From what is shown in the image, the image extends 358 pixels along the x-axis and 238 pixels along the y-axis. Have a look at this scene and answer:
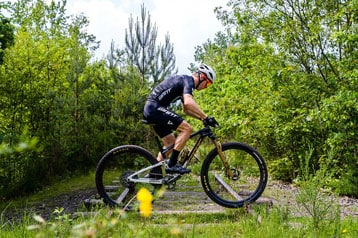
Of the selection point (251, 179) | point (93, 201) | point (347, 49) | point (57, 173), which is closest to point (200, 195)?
point (93, 201)

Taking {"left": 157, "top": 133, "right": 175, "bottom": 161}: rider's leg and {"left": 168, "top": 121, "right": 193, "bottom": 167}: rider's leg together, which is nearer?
{"left": 168, "top": 121, "right": 193, "bottom": 167}: rider's leg

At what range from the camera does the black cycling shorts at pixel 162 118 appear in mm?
6109

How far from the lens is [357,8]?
8.36 meters

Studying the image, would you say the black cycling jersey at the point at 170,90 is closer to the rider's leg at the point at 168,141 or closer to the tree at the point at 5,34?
the rider's leg at the point at 168,141

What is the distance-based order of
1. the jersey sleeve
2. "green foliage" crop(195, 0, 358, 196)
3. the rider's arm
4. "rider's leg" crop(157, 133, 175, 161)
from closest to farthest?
the rider's arm < the jersey sleeve < "rider's leg" crop(157, 133, 175, 161) < "green foliage" crop(195, 0, 358, 196)

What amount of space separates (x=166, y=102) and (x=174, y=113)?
193mm

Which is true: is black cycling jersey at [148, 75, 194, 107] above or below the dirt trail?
above

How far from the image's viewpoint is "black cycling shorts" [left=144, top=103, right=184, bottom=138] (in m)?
6.11

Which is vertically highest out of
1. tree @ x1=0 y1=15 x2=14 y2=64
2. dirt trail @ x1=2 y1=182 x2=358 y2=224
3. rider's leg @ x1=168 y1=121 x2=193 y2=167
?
tree @ x1=0 y1=15 x2=14 y2=64

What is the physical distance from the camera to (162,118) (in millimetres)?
6156

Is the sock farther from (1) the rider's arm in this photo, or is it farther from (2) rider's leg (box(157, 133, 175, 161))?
(1) the rider's arm

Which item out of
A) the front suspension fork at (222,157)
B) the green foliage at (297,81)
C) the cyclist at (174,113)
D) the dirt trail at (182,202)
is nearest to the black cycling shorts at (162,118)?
the cyclist at (174,113)

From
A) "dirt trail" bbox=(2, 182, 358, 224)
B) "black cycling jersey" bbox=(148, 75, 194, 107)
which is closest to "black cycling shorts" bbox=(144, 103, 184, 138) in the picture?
"black cycling jersey" bbox=(148, 75, 194, 107)

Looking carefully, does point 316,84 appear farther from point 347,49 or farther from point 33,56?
point 33,56
